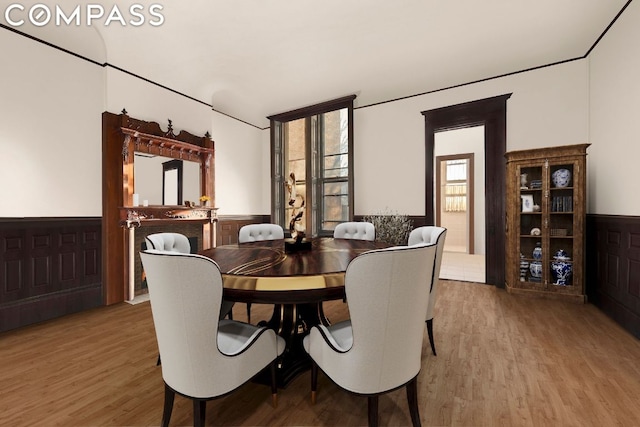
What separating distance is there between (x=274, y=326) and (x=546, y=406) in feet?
5.54

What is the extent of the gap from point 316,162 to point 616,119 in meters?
3.94

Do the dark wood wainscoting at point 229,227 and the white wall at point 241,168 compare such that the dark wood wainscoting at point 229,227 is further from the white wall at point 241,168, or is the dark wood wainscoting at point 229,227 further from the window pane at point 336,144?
the window pane at point 336,144

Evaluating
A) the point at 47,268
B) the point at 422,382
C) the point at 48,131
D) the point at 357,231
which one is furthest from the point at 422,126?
the point at 47,268

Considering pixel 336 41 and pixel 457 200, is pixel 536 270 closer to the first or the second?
pixel 336 41

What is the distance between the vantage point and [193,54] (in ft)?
11.4

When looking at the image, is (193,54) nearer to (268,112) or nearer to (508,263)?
(268,112)

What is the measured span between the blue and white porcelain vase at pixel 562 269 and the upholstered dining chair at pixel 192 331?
12.4ft

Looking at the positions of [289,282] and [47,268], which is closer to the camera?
[289,282]

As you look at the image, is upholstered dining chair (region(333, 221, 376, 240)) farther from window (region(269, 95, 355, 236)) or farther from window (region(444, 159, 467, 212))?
window (region(444, 159, 467, 212))

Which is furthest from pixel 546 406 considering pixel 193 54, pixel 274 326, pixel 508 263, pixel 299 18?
pixel 193 54

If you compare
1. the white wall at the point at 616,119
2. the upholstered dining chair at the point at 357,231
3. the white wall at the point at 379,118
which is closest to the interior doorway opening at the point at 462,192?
the white wall at the point at 379,118

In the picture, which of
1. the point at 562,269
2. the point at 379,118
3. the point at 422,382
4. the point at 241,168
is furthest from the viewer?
the point at 241,168

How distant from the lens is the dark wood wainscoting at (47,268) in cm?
279

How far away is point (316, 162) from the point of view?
17.8 ft
